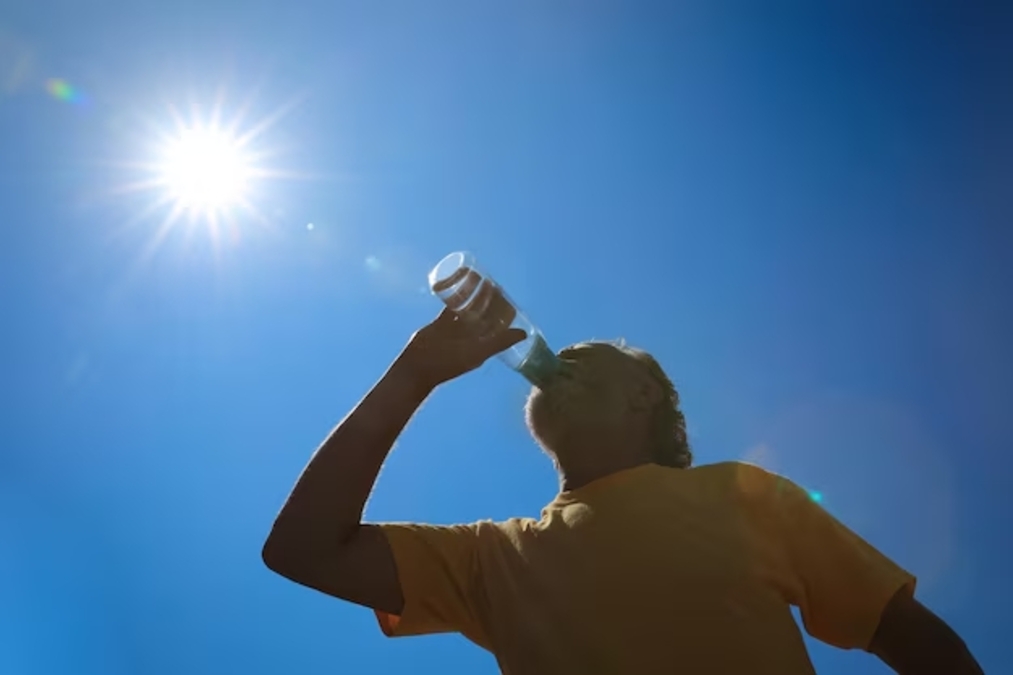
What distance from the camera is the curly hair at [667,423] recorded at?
5.67 feet

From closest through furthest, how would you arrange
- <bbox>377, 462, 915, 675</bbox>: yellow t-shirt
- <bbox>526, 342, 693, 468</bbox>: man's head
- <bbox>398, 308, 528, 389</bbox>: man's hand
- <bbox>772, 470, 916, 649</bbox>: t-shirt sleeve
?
<bbox>377, 462, 915, 675</bbox>: yellow t-shirt, <bbox>772, 470, 916, 649</bbox>: t-shirt sleeve, <bbox>398, 308, 528, 389</bbox>: man's hand, <bbox>526, 342, 693, 468</bbox>: man's head

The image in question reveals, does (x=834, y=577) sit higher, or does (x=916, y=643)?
(x=834, y=577)

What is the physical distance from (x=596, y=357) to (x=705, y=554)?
0.60 meters

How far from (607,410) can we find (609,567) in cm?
45

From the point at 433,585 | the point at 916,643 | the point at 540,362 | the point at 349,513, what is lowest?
the point at 916,643

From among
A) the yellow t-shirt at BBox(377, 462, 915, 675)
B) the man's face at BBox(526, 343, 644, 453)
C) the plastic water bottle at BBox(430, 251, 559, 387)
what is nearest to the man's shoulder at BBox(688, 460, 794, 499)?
the yellow t-shirt at BBox(377, 462, 915, 675)

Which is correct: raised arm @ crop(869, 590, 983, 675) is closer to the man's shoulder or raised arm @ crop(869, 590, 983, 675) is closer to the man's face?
the man's shoulder

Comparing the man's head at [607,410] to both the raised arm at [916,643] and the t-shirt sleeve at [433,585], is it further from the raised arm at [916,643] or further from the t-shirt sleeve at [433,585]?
the raised arm at [916,643]

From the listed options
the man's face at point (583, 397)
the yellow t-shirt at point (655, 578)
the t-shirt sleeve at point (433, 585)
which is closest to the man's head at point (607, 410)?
the man's face at point (583, 397)

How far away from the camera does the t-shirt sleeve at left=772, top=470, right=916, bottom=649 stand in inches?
48.5

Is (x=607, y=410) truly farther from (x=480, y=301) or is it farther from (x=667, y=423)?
(x=480, y=301)

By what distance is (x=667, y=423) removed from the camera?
1785 mm

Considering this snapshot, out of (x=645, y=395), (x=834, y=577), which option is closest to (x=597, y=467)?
(x=645, y=395)

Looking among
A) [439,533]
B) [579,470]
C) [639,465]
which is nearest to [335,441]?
[439,533]
